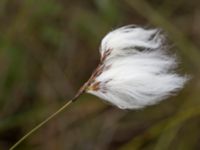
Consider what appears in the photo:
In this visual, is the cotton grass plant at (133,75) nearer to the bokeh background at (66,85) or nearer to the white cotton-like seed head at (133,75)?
the white cotton-like seed head at (133,75)

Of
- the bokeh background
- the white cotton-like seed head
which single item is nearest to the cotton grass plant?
the white cotton-like seed head

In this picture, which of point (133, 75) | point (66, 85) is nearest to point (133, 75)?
point (133, 75)

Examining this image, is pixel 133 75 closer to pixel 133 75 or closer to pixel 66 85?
pixel 133 75

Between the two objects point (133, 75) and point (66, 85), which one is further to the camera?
point (66, 85)

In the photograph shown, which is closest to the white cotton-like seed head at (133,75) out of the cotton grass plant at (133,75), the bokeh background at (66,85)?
the cotton grass plant at (133,75)

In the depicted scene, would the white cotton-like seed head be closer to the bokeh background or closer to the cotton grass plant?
the cotton grass plant

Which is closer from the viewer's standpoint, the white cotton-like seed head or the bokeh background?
the white cotton-like seed head

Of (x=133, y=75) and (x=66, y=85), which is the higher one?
(x=133, y=75)
